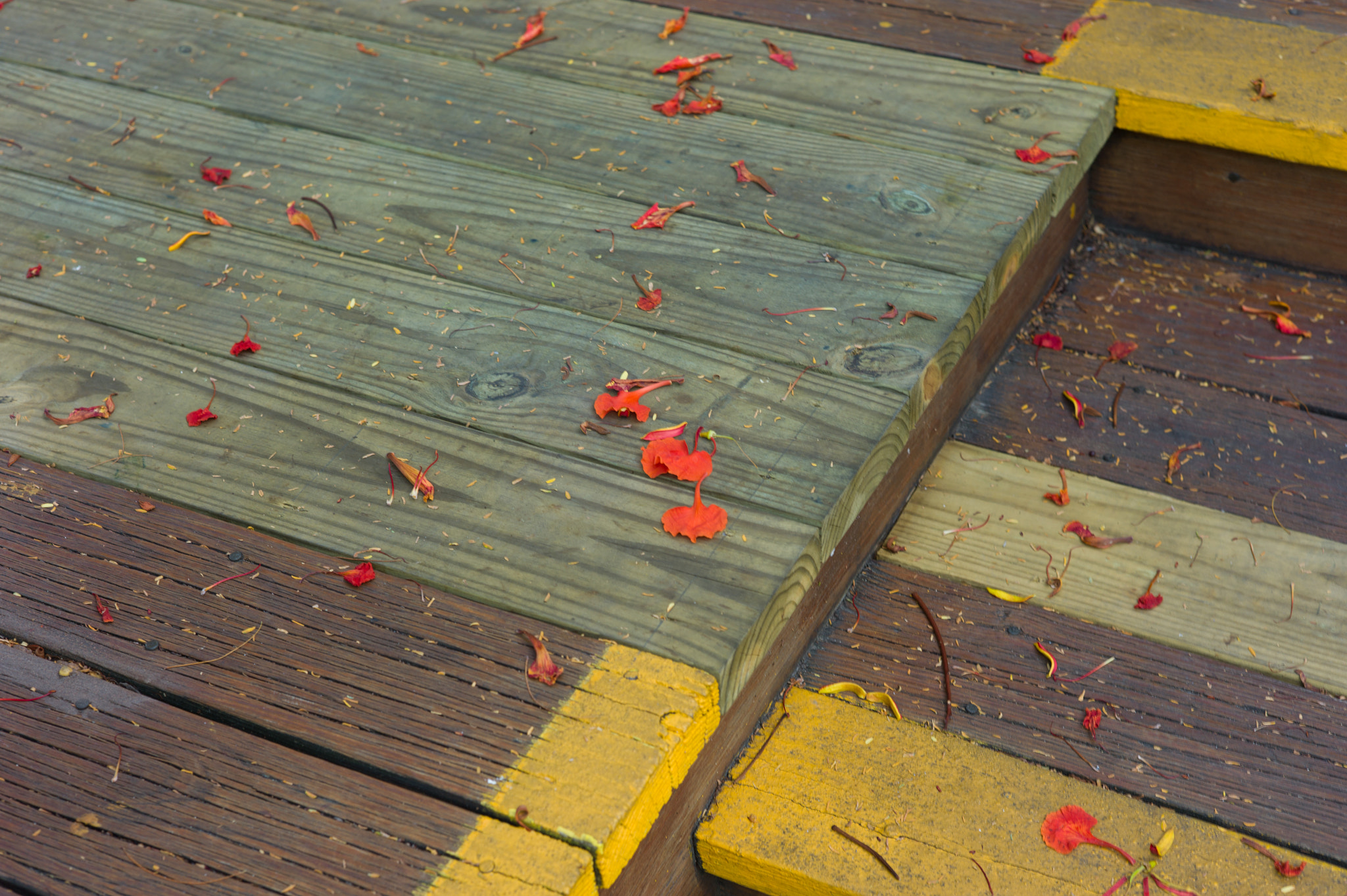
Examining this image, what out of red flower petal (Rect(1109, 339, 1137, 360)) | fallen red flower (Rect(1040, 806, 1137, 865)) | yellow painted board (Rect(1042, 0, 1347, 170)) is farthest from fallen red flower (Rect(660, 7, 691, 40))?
fallen red flower (Rect(1040, 806, 1137, 865))

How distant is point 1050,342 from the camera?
5.52ft

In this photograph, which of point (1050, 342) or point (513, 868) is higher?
point (513, 868)

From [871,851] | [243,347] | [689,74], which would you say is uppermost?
[689,74]

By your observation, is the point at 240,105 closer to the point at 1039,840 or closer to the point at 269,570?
the point at 269,570

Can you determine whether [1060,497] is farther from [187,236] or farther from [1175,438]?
[187,236]

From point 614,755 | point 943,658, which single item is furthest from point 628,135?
point 614,755

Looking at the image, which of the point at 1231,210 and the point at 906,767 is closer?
the point at 906,767

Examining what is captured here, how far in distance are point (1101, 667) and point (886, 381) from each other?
427mm

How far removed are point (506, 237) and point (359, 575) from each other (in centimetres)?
62

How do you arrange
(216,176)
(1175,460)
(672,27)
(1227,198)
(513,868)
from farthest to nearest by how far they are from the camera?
1. (672,27)
2. (1227,198)
3. (216,176)
4. (1175,460)
5. (513,868)

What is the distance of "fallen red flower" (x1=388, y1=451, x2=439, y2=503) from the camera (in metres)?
1.14

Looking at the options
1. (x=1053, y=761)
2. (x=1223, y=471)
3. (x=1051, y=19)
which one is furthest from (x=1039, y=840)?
(x=1051, y=19)

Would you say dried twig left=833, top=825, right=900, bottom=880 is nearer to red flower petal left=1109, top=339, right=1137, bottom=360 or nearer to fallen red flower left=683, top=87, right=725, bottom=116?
red flower petal left=1109, top=339, right=1137, bottom=360

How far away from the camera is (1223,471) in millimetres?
1452
